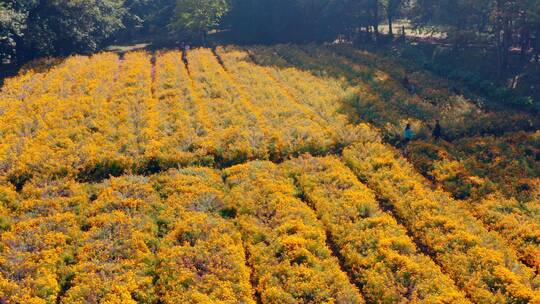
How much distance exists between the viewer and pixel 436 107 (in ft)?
92.1

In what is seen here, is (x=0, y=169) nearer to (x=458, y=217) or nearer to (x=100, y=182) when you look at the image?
(x=100, y=182)

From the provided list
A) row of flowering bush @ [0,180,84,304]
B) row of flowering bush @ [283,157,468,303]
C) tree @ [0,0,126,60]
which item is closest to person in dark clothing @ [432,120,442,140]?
row of flowering bush @ [283,157,468,303]

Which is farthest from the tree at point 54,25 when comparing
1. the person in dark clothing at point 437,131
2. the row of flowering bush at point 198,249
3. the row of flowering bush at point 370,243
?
the person in dark clothing at point 437,131

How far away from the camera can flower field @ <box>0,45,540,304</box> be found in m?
12.8

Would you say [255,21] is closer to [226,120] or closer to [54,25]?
[54,25]

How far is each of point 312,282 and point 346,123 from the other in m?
13.9

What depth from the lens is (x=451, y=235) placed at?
48.6 ft

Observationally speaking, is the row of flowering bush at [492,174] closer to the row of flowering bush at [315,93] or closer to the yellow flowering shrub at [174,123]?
the row of flowering bush at [315,93]

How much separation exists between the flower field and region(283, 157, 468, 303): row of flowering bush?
2.6 inches

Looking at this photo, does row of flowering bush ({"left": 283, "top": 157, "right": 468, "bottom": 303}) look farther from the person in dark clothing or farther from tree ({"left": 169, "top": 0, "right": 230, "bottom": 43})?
tree ({"left": 169, "top": 0, "right": 230, "bottom": 43})

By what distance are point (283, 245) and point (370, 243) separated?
3.07 m

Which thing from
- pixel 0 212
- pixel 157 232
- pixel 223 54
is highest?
pixel 223 54

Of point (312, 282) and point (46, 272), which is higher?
point (46, 272)

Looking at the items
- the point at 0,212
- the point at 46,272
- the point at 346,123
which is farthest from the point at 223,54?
the point at 46,272
